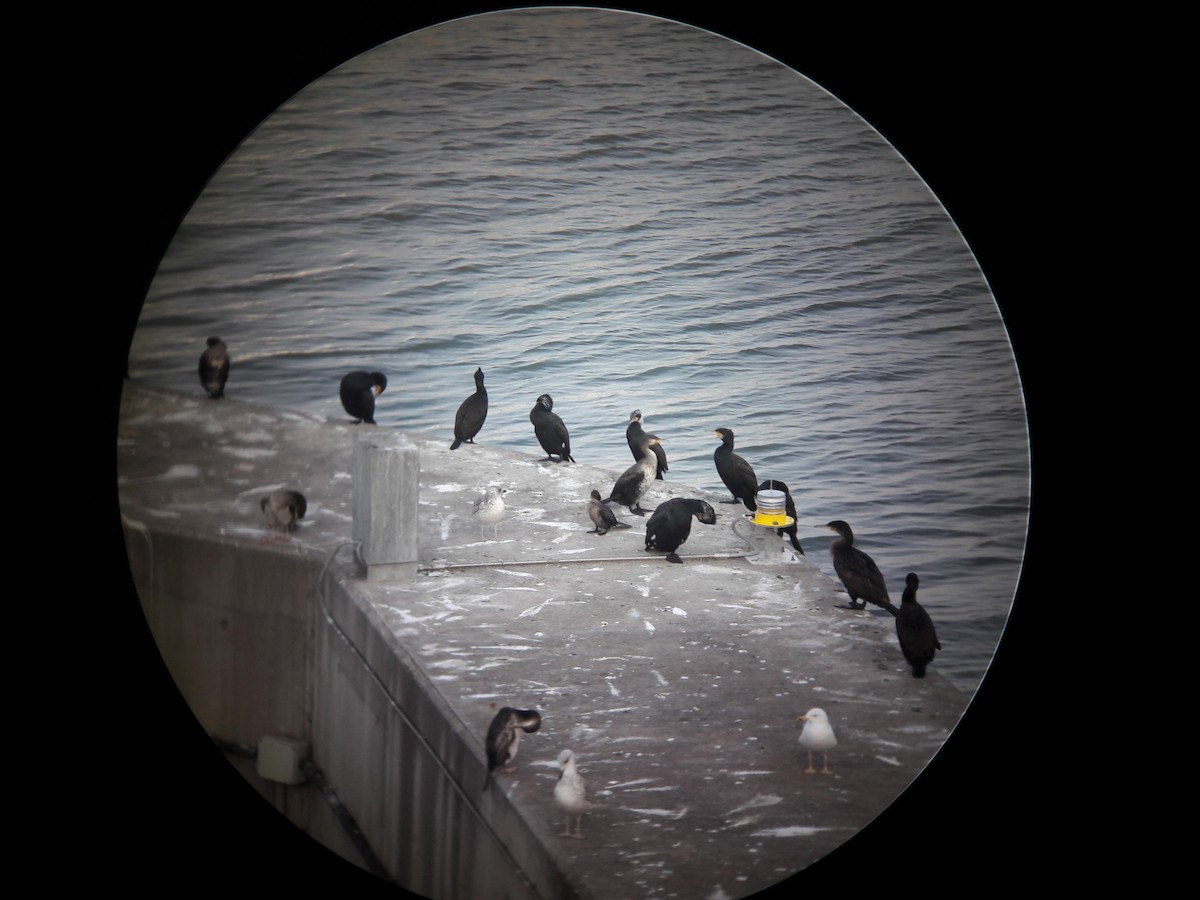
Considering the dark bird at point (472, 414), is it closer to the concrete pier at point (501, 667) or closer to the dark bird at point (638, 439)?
the concrete pier at point (501, 667)

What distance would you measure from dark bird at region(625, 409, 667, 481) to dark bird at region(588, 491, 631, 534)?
2.35ft

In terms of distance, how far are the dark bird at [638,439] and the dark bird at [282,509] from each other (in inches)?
94.5

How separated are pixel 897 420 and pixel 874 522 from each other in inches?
23.8

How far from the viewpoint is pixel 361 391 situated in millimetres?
8945

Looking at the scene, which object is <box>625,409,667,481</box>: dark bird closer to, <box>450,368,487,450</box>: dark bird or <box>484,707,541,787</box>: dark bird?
<box>450,368,487,450</box>: dark bird

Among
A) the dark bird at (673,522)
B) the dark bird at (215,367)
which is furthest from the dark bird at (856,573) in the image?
the dark bird at (215,367)

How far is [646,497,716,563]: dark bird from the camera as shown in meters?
8.57

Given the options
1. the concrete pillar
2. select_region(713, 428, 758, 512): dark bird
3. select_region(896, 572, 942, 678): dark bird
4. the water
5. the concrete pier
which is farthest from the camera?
select_region(713, 428, 758, 512): dark bird

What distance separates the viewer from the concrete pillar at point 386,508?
7793 mm

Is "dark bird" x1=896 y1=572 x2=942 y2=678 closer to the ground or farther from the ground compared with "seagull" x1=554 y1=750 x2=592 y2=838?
farther from the ground

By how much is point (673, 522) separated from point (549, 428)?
1.61 m

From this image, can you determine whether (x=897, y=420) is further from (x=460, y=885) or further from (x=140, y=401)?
(x=140, y=401)

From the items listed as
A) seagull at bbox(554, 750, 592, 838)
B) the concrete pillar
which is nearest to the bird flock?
seagull at bbox(554, 750, 592, 838)

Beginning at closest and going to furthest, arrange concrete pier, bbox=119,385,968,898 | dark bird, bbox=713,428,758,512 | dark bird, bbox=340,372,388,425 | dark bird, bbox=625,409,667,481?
concrete pier, bbox=119,385,968,898 → dark bird, bbox=340,372,388,425 → dark bird, bbox=713,428,758,512 → dark bird, bbox=625,409,667,481
